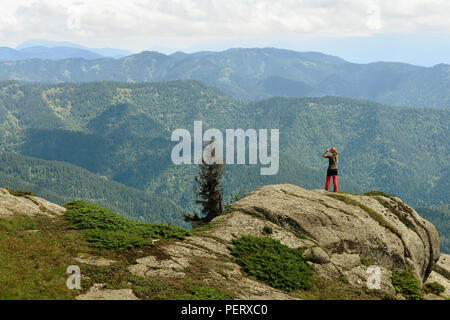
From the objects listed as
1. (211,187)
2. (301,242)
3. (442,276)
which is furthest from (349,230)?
(211,187)

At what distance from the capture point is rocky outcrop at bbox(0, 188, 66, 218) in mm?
25322

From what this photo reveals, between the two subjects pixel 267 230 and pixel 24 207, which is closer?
pixel 24 207

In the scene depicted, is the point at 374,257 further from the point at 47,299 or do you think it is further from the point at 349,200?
the point at 47,299

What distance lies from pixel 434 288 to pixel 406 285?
27.3 ft

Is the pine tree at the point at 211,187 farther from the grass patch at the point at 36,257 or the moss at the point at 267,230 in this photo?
the grass patch at the point at 36,257

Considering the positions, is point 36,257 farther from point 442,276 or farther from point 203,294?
point 442,276

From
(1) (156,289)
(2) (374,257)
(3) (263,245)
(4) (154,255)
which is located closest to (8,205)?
(4) (154,255)

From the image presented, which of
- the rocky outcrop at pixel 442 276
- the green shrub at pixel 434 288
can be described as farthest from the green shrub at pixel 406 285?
the green shrub at pixel 434 288

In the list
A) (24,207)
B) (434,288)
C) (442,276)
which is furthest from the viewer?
(442,276)

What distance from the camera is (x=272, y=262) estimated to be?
2356cm

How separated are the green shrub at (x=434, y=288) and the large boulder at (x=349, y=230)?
995 millimetres

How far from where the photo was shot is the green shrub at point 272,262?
2198 centimetres

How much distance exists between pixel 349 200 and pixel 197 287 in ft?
67.9
